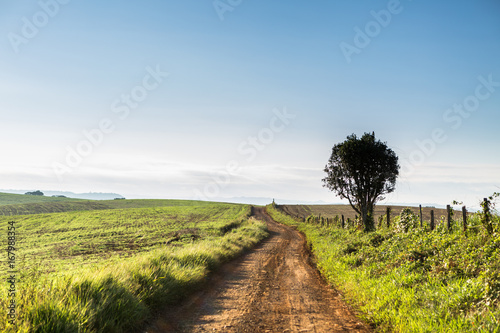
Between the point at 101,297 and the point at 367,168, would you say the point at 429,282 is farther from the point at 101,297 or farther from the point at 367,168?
the point at 367,168

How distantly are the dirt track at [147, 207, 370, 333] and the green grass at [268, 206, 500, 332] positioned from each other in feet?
2.46

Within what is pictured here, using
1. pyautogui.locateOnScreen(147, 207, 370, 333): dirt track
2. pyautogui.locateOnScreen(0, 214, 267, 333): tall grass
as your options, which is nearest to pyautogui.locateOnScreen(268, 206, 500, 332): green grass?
pyautogui.locateOnScreen(147, 207, 370, 333): dirt track

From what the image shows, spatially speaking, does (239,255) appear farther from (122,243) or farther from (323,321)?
(122,243)

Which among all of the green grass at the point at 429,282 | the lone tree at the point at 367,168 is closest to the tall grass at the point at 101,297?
the green grass at the point at 429,282

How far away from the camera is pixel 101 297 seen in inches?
245

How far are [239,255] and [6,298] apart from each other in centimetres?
1415

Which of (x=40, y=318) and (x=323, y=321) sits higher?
(x=40, y=318)

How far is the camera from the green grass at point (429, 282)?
5723 millimetres

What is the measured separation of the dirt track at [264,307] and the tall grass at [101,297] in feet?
1.81

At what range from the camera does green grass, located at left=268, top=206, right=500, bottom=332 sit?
572cm

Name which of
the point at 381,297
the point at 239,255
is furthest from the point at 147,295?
the point at 239,255

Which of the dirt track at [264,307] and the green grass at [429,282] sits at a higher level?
the green grass at [429,282]

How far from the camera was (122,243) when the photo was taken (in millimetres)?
29625

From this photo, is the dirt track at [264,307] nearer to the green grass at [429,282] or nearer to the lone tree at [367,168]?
the green grass at [429,282]
